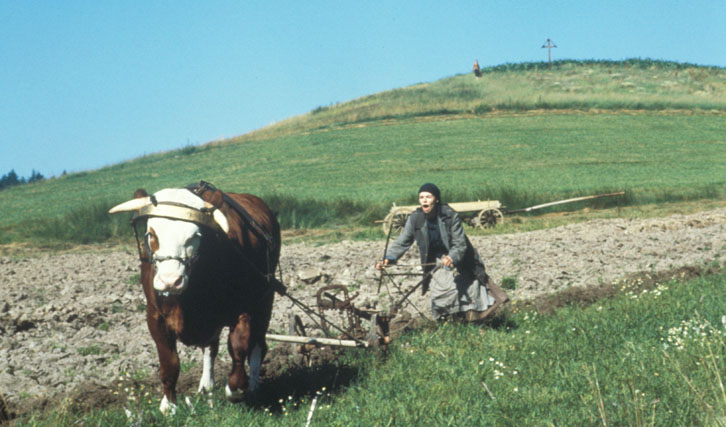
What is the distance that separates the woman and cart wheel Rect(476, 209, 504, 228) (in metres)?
12.5

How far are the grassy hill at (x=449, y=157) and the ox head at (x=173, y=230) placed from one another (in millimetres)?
18074

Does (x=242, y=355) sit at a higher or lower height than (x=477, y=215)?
higher

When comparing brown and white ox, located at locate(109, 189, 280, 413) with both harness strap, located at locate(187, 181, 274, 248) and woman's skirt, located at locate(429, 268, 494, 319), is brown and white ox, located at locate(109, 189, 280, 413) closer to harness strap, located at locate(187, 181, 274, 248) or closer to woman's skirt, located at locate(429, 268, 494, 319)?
harness strap, located at locate(187, 181, 274, 248)

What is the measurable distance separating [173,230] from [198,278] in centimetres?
49

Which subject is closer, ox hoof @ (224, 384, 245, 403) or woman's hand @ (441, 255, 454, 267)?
ox hoof @ (224, 384, 245, 403)

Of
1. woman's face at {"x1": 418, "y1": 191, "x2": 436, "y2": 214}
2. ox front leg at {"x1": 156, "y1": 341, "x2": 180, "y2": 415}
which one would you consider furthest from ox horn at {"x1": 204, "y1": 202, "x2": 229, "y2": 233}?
woman's face at {"x1": 418, "y1": 191, "x2": 436, "y2": 214}

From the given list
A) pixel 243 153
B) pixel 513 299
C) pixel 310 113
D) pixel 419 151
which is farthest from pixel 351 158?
pixel 513 299

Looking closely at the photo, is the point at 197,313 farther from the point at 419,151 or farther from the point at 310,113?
the point at 310,113

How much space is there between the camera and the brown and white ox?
5098 millimetres

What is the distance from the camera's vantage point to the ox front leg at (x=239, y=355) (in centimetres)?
541

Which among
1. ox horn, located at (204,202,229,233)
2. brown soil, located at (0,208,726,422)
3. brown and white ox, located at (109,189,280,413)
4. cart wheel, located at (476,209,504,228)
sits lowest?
cart wheel, located at (476,209,504,228)

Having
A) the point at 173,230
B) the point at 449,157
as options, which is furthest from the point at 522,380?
the point at 449,157

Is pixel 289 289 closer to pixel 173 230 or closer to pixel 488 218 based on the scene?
pixel 173 230

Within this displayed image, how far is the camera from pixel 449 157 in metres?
39.6
